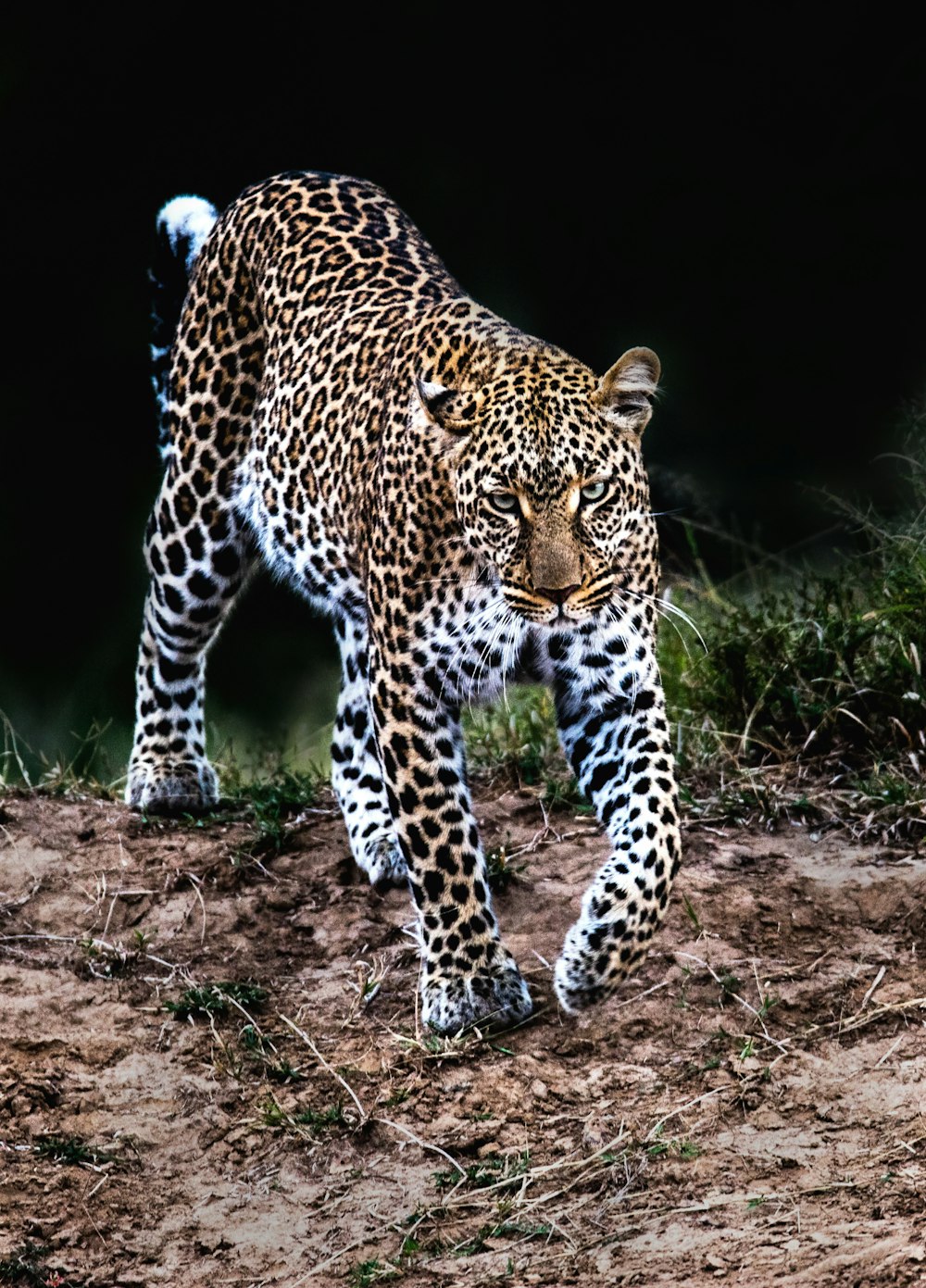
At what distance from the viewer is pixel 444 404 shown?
5.48m

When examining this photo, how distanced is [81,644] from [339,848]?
671 cm

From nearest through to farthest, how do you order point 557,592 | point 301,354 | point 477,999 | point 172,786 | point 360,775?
point 557,592 < point 477,999 < point 301,354 < point 360,775 < point 172,786

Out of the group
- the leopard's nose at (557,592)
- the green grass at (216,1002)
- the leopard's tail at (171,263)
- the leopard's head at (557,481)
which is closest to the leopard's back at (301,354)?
the leopard's tail at (171,263)

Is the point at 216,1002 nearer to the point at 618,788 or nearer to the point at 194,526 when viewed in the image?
the point at 618,788

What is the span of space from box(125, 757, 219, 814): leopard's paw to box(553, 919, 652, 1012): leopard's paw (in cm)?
243

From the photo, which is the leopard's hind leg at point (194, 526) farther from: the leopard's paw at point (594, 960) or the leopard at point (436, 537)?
the leopard's paw at point (594, 960)

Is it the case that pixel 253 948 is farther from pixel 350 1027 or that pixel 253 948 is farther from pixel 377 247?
pixel 377 247

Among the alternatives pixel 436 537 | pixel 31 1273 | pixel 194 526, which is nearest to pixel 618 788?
pixel 436 537

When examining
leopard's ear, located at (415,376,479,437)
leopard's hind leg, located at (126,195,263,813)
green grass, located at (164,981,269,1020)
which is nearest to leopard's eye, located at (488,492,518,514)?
leopard's ear, located at (415,376,479,437)

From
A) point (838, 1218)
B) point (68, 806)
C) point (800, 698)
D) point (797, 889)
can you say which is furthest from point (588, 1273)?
point (68, 806)

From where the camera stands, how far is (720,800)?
6.56 m

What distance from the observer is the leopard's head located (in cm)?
507

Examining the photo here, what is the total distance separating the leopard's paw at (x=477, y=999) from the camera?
5406mm

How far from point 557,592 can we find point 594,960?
1.03 m
